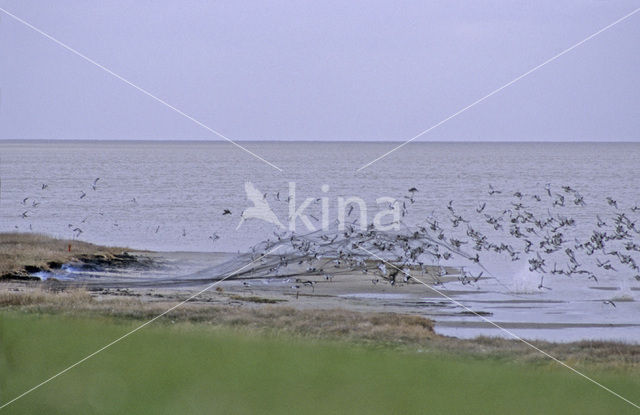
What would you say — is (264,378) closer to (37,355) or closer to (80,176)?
(37,355)

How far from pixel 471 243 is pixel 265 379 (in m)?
4.04

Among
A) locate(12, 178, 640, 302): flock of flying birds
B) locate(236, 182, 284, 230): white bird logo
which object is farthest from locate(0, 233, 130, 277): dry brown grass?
locate(236, 182, 284, 230): white bird logo

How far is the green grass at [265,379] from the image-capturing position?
5406 mm

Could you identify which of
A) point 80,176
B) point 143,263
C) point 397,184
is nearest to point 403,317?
point 143,263

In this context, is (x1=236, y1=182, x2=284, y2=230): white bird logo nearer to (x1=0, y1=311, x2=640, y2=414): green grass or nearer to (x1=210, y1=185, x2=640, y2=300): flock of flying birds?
(x1=210, y1=185, x2=640, y2=300): flock of flying birds

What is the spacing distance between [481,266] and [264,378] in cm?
370

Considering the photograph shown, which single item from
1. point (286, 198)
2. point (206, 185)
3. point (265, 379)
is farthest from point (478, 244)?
point (265, 379)

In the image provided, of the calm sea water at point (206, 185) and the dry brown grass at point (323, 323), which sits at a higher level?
the calm sea water at point (206, 185)

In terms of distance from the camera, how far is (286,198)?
32.6ft

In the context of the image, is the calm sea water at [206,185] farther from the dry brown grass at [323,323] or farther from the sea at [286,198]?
the dry brown grass at [323,323]

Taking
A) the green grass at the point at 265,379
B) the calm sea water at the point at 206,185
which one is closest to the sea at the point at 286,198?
the calm sea water at the point at 206,185

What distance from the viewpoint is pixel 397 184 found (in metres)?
10.7

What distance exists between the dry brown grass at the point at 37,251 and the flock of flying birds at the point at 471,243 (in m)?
0.21

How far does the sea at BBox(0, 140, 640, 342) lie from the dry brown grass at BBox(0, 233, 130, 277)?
0.11 m
